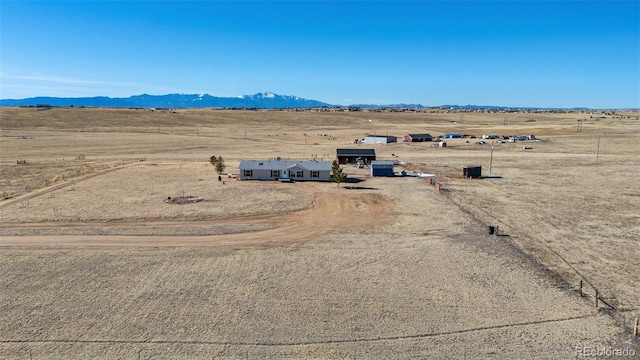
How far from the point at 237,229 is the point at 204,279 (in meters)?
9.66

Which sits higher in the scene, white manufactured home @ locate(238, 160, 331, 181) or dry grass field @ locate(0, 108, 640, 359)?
white manufactured home @ locate(238, 160, 331, 181)

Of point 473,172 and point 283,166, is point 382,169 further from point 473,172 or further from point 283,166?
point 283,166

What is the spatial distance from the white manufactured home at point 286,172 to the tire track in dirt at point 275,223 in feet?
31.9

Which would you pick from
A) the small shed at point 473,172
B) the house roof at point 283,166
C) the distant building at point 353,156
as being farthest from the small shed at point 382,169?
the small shed at point 473,172

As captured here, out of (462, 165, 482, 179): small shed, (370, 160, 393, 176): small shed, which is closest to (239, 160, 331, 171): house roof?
(370, 160, 393, 176): small shed

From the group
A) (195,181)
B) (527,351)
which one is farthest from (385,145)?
(527,351)

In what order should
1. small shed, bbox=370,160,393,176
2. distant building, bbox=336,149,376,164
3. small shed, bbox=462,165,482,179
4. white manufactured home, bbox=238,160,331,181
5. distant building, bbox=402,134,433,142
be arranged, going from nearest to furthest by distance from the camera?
white manufactured home, bbox=238,160,331,181
small shed, bbox=462,165,482,179
small shed, bbox=370,160,393,176
distant building, bbox=336,149,376,164
distant building, bbox=402,134,433,142

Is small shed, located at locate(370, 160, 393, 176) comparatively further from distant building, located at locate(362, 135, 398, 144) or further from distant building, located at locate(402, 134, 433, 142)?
distant building, located at locate(402, 134, 433, 142)

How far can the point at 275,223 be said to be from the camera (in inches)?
1463

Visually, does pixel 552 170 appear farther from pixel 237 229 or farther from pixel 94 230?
pixel 94 230

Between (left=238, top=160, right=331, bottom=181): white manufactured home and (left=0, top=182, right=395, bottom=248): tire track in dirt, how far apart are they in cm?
971

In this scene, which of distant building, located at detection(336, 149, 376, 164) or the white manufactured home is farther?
distant building, located at detection(336, 149, 376, 164)

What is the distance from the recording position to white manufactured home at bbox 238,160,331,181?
57.1 m

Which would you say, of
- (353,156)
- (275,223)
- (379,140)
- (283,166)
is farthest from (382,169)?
(379,140)
